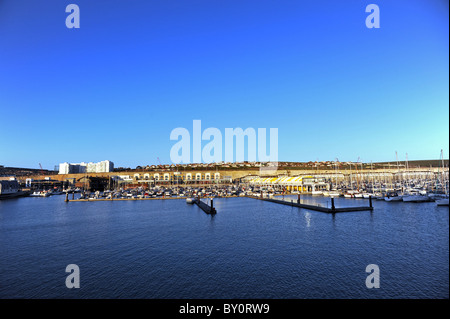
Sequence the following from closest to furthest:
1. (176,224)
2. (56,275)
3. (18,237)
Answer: (56,275) < (18,237) < (176,224)

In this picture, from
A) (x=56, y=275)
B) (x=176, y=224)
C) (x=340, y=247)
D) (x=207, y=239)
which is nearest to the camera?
(x=56, y=275)

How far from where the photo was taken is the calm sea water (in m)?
11.8

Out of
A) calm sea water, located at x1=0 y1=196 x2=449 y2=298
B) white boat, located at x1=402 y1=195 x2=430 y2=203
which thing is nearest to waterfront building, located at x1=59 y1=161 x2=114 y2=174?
calm sea water, located at x1=0 y1=196 x2=449 y2=298

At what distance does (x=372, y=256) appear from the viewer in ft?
51.4

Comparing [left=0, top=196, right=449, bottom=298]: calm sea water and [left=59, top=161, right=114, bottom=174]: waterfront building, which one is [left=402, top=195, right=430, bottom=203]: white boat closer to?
[left=0, top=196, right=449, bottom=298]: calm sea water

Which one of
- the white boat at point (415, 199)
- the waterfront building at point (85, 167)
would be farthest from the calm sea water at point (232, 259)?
the waterfront building at point (85, 167)

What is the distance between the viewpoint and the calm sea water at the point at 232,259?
11828 mm

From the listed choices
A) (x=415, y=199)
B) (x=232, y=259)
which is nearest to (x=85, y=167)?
(x=415, y=199)

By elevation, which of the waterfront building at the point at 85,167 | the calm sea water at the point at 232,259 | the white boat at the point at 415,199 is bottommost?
the calm sea water at the point at 232,259

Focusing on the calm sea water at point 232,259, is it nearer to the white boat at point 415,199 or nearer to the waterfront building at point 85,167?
the white boat at point 415,199

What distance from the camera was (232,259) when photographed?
15852mm
